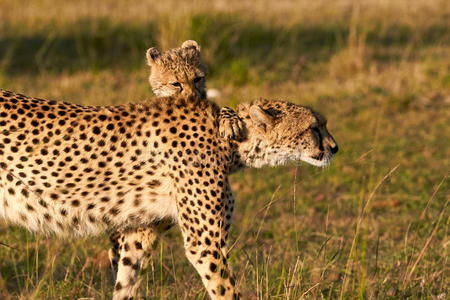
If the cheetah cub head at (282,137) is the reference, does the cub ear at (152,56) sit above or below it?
above

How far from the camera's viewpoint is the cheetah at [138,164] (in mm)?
2988

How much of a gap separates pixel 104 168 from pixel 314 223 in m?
2.02

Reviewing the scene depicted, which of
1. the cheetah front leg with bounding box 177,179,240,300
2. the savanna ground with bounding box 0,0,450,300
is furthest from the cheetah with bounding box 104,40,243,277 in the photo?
the cheetah front leg with bounding box 177,179,240,300

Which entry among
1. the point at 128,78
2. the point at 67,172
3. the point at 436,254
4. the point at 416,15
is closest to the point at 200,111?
the point at 67,172

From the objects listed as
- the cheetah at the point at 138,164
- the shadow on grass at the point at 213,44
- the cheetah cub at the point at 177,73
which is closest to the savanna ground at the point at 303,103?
the shadow on grass at the point at 213,44

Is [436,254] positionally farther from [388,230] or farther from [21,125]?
[21,125]

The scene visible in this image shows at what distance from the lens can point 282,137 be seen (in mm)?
3219

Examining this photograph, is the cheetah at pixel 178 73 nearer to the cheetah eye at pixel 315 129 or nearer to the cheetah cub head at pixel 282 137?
the cheetah cub head at pixel 282 137

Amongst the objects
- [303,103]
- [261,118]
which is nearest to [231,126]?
[261,118]

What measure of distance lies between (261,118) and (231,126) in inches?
5.6

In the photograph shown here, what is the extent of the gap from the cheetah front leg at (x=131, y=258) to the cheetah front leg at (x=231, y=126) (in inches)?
20.6

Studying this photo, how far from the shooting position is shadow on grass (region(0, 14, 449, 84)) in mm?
7984

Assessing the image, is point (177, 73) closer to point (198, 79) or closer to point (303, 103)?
point (198, 79)

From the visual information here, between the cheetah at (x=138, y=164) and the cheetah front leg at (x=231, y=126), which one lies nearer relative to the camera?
the cheetah at (x=138, y=164)
